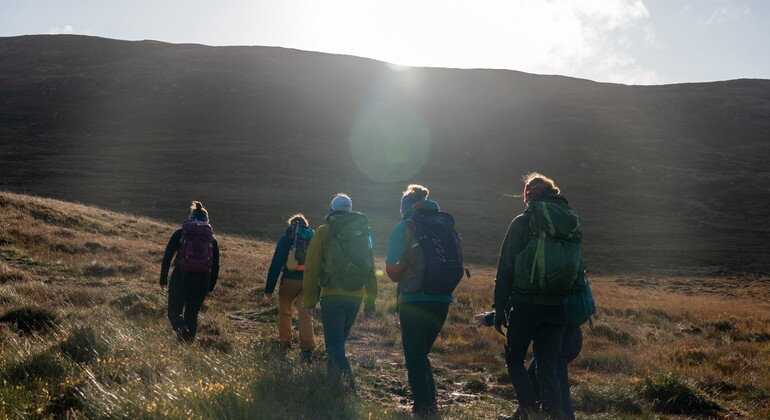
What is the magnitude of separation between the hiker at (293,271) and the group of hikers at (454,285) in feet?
5.39

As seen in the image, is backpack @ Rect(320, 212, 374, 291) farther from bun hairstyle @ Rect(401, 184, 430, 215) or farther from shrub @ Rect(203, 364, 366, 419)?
shrub @ Rect(203, 364, 366, 419)

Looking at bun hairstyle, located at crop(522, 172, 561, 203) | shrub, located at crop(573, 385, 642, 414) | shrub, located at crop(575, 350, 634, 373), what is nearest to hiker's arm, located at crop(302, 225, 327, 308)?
bun hairstyle, located at crop(522, 172, 561, 203)

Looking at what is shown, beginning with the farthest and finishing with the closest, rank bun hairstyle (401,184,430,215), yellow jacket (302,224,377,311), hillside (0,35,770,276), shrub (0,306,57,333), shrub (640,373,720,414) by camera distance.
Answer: hillside (0,35,770,276)
shrub (0,306,57,333)
shrub (640,373,720,414)
yellow jacket (302,224,377,311)
bun hairstyle (401,184,430,215)

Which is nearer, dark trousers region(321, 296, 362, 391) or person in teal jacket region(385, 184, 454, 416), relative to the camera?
person in teal jacket region(385, 184, 454, 416)

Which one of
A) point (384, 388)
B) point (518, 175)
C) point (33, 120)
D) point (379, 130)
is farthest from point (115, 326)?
point (33, 120)

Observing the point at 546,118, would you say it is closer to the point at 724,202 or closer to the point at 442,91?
the point at 442,91

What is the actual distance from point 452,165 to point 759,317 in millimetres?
52132

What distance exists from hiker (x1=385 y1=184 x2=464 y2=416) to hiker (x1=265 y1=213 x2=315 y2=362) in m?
2.53

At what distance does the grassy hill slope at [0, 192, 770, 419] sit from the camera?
401cm

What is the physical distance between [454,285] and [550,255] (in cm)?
87

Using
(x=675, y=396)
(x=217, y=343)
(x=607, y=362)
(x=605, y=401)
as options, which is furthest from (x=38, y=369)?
(x=607, y=362)

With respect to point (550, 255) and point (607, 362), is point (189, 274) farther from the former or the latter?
point (607, 362)

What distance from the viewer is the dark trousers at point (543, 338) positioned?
15.5 feet

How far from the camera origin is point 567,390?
205 inches
